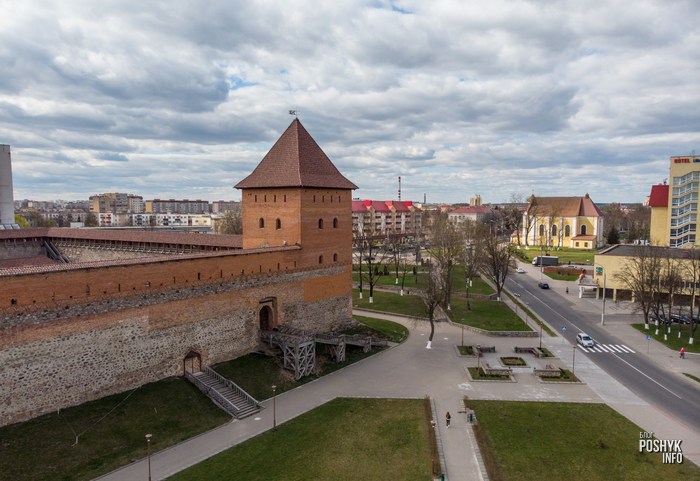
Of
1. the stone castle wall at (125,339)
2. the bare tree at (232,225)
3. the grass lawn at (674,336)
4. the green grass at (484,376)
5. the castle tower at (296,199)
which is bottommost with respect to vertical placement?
the green grass at (484,376)

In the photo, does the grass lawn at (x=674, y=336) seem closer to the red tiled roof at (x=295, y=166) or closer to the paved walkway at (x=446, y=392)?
the paved walkway at (x=446, y=392)

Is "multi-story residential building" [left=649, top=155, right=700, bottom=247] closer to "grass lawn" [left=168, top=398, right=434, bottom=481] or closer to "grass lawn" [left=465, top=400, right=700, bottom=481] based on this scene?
"grass lawn" [left=465, top=400, right=700, bottom=481]

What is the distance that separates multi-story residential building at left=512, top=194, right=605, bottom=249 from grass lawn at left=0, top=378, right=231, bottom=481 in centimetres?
7734

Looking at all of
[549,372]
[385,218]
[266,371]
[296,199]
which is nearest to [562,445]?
[549,372]

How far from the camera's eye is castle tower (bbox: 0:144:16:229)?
62341mm

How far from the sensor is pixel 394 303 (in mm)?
43062

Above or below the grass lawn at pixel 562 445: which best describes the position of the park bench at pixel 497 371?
above

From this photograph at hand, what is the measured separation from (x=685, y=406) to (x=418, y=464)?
14470mm

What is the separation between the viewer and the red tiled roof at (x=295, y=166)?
29031mm

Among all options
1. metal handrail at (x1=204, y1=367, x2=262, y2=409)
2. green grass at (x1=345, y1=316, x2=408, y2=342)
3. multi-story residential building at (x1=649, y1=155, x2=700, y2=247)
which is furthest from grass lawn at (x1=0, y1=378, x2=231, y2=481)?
multi-story residential building at (x1=649, y1=155, x2=700, y2=247)

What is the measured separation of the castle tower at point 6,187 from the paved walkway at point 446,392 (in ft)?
198

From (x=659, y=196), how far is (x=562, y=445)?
54.5m

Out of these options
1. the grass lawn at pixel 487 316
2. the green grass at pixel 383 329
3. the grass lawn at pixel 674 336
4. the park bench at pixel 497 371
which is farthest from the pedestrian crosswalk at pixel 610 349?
the green grass at pixel 383 329

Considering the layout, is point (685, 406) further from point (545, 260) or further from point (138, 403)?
point (545, 260)
